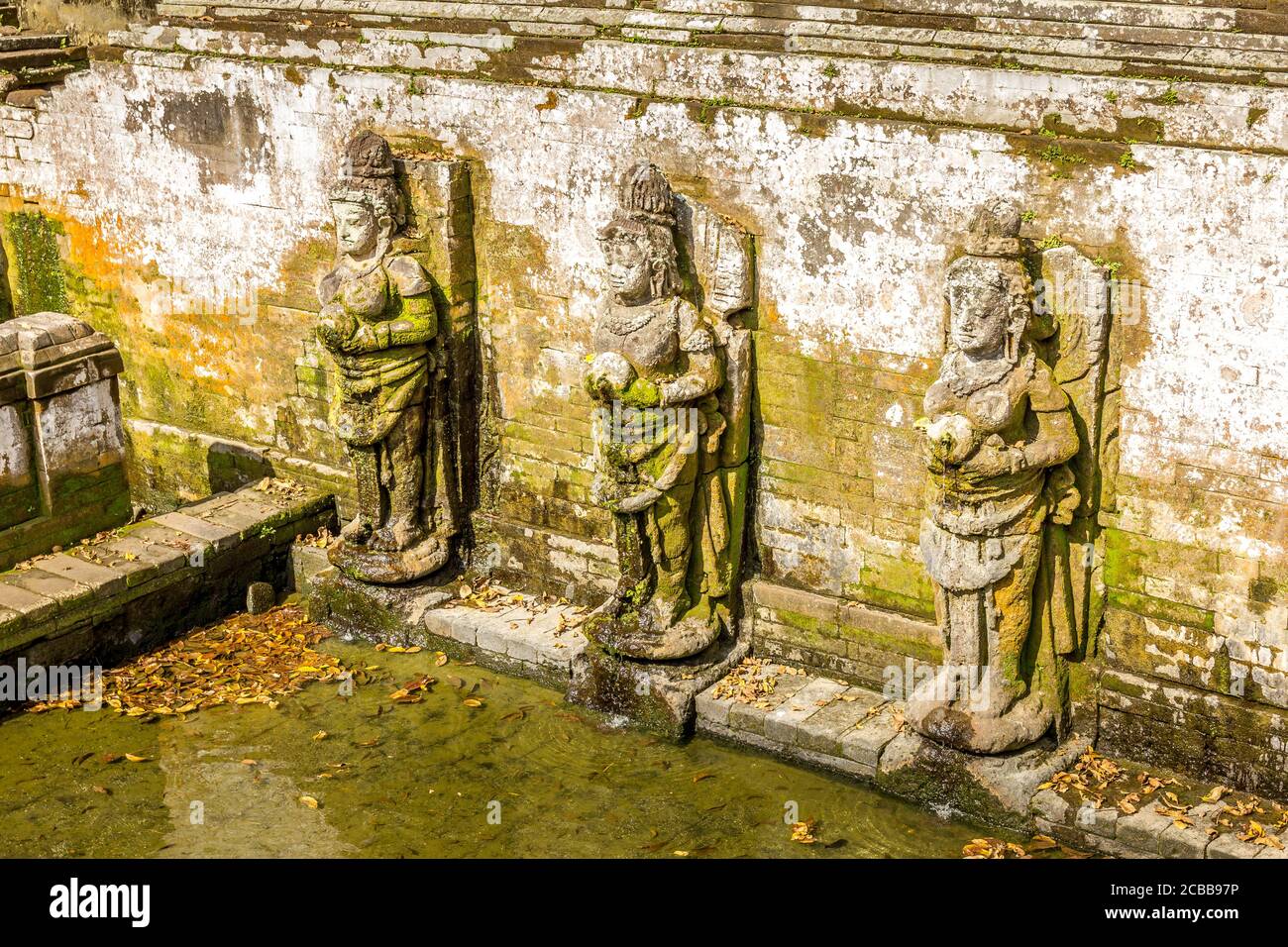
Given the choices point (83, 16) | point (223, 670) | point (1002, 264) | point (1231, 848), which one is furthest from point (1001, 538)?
point (83, 16)

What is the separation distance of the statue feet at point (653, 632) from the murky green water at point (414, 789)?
46cm

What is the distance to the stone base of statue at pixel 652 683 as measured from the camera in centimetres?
882

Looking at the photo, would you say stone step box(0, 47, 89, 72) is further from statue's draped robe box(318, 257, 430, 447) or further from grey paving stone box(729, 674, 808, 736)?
grey paving stone box(729, 674, 808, 736)

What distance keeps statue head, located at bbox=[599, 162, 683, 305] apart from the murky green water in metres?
2.48

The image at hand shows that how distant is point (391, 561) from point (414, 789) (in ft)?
6.67

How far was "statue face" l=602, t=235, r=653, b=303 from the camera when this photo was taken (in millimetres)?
8539

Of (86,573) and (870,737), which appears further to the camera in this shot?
(86,573)

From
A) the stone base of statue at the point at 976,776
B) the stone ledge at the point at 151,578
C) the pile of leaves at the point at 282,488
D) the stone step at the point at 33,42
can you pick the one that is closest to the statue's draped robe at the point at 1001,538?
the stone base of statue at the point at 976,776

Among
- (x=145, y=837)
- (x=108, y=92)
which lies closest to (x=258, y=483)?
(x=108, y=92)

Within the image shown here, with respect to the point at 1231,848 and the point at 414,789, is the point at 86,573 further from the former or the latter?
the point at 1231,848

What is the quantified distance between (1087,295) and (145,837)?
212 inches

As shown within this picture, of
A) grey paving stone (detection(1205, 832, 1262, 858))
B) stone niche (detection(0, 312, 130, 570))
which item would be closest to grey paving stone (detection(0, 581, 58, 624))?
stone niche (detection(0, 312, 130, 570))

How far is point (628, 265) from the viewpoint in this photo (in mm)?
8555

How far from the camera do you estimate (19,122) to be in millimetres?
11891
